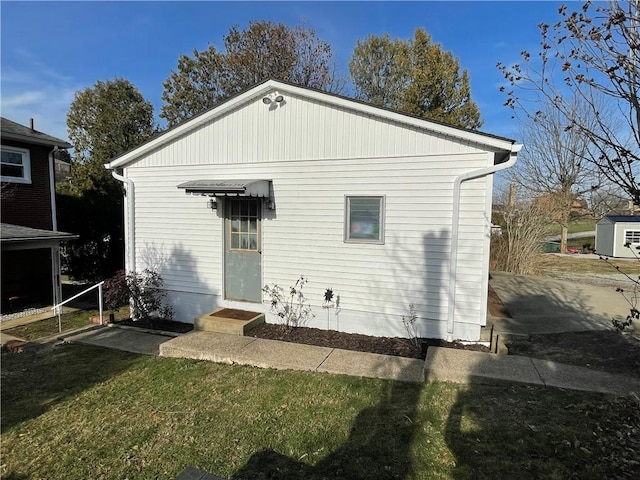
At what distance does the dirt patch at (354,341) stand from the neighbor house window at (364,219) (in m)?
1.71

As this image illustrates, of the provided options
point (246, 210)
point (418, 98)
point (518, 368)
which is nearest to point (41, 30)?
point (246, 210)

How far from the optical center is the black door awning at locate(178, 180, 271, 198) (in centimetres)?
636

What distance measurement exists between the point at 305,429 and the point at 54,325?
724 centimetres

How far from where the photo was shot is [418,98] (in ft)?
61.7

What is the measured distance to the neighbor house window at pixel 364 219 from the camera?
6.27m

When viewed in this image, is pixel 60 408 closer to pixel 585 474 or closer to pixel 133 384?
pixel 133 384

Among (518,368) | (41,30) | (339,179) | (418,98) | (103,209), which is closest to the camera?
(518,368)

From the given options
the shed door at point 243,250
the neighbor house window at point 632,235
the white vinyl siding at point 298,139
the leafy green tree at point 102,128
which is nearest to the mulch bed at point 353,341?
the shed door at point 243,250

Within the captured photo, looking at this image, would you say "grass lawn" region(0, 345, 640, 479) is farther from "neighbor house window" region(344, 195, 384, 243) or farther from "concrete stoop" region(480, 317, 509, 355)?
"neighbor house window" region(344, 195, 384, 243)

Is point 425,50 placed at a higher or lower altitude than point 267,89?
higher

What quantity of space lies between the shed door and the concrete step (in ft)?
1.42

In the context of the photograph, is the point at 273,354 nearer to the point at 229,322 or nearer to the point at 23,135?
the point at 229,322

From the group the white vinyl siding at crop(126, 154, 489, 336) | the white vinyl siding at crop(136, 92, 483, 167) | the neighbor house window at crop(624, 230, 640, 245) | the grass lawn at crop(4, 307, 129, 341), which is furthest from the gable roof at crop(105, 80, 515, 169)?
the neighbor house window at crop(624, 230, 640, 245)

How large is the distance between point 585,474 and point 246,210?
20.5 feet
